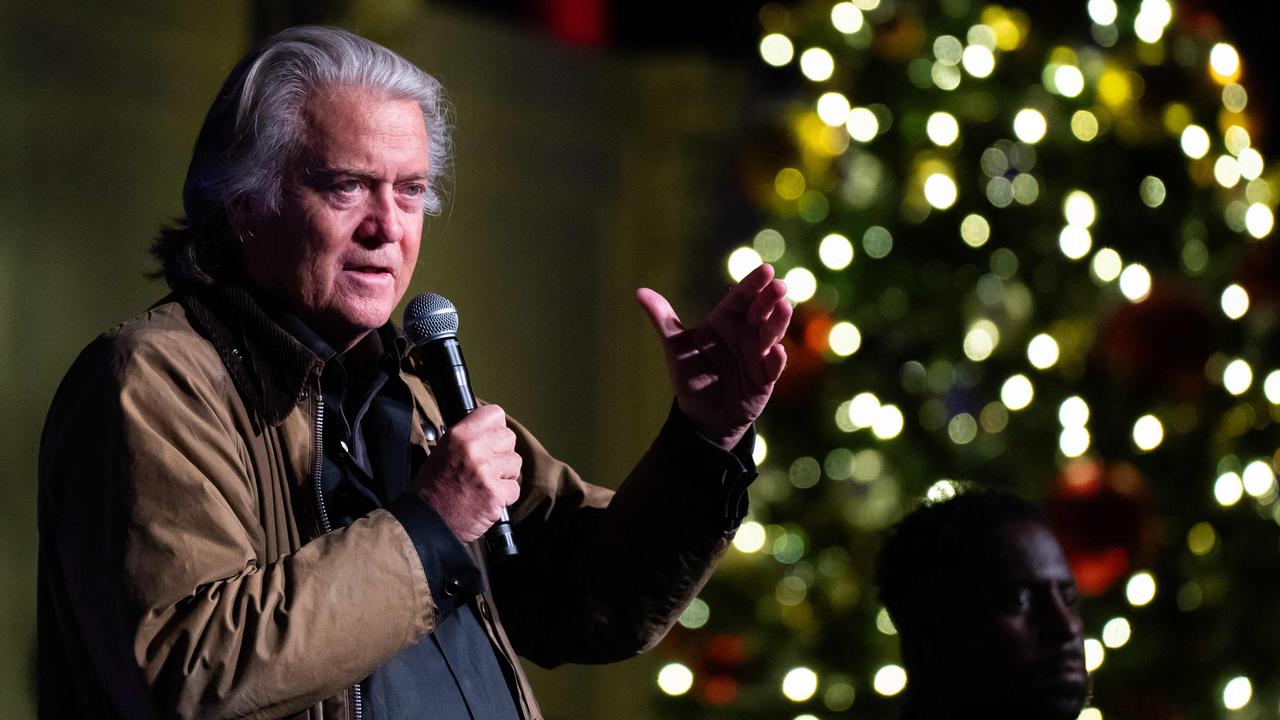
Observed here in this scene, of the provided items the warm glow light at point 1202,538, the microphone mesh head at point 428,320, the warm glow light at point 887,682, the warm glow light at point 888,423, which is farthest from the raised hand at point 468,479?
the warm glow light at point 1202,538

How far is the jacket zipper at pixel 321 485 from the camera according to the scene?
1617mm

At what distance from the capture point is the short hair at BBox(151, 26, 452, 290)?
1.75m

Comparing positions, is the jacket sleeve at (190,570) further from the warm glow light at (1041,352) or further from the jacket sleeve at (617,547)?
the warm glow light at (1041,352)

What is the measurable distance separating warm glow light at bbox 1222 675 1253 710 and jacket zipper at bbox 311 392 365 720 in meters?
3.25

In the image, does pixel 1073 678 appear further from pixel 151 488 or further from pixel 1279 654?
pixel 1279 654

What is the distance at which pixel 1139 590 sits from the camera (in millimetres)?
4062

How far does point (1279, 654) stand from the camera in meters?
4.21

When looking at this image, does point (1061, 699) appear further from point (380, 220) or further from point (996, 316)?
point (996, 316)

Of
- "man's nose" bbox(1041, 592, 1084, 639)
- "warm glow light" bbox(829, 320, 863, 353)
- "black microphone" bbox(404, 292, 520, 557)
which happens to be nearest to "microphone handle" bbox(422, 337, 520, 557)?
"black microphone" bbox(404, 292, 520, 557)

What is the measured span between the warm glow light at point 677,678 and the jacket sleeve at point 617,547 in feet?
6.93

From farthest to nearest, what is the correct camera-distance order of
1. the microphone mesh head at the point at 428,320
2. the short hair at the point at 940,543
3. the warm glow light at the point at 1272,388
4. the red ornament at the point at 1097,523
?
the warm glow light at the point at 1272,388 < the red ornament at the point at 1097,523 < the short hair at the point at 940,543 < the microphone mesh head at the point at 428,320

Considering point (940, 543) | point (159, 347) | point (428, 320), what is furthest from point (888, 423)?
point (159, 347)

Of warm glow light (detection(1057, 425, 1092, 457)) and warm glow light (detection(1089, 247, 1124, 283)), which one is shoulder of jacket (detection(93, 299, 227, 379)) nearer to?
warm glow light (detection(1057, 425, 1092, 457))

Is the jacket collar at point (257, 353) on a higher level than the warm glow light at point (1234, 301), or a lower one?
higher
